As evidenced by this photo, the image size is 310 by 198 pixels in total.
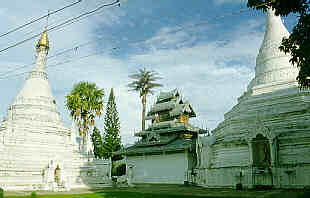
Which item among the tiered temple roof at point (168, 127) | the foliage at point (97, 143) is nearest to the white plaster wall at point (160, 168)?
the tiered temple roof at point (168, 127)

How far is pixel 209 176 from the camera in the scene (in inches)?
946

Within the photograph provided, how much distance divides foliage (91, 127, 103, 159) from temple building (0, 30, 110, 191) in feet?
51.8

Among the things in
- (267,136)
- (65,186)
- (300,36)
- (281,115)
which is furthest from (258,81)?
(65,186)

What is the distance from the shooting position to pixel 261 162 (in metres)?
23.3

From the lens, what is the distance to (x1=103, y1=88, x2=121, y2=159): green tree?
48.7 metres

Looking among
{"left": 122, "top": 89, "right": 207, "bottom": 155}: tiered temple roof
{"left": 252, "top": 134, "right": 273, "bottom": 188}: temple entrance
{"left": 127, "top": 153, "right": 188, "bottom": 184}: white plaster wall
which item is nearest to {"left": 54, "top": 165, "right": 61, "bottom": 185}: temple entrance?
{"left": 122, "top": 89, "right": 207, "bottom": 155}: tiered temple roof

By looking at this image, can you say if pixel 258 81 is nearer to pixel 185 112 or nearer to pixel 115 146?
pixel 185 112

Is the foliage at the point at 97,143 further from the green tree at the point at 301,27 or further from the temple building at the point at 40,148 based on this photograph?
the green tree at the point at 301,27

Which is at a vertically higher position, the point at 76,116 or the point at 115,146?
the point at 76,116

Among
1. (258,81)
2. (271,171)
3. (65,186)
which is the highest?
(258,81)

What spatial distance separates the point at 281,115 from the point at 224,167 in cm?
630

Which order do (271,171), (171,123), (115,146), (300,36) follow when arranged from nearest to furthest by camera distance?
(300,36), (271,171), (171,123), (115,146)

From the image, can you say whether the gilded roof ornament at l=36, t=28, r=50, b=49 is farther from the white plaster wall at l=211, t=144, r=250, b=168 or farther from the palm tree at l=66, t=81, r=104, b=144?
the white plaster wall at l=211, t=144, r=250, b=168

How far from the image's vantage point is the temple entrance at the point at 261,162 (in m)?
20.2
